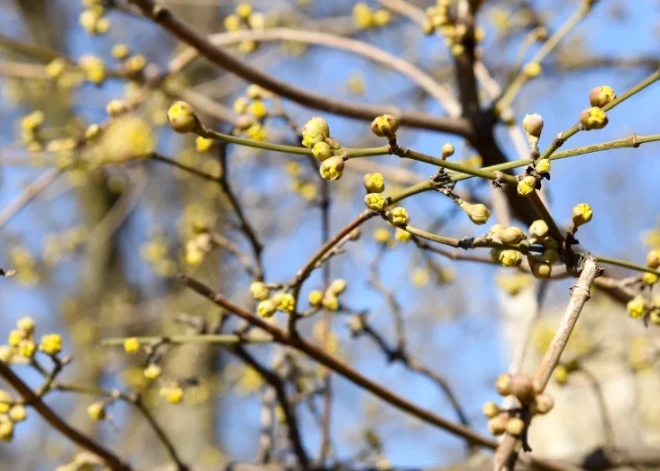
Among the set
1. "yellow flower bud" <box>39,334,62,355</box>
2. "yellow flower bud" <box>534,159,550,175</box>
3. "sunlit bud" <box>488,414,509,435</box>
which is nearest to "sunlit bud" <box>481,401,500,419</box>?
"sunlit bud" <box>488,414,509,435</box>

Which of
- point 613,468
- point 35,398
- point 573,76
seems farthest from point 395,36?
point 35,398

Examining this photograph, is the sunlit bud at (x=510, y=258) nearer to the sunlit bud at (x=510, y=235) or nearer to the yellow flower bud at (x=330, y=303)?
Answer: the sunlit bud at (x=510, y=235)

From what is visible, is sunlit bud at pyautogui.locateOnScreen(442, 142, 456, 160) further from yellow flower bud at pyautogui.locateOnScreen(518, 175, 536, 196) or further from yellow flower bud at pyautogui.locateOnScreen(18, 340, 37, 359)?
yellow flower bud at pyautogui.locateOnScreen(18, 340, 37, 359)

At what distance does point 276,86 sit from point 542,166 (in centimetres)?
88

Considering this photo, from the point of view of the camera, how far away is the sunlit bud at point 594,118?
0.71 m

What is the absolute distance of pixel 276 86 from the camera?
4.91 feet

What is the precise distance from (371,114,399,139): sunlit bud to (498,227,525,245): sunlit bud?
6.4 inches

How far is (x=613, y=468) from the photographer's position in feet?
4.82

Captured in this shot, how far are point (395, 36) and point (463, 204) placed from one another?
3.98m

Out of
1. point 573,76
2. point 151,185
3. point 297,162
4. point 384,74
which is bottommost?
point 297,162

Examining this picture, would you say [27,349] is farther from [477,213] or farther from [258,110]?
[477,213]

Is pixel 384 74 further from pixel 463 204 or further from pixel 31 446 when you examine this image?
pixel 31 446

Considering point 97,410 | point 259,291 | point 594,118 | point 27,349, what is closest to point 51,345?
point 27,349

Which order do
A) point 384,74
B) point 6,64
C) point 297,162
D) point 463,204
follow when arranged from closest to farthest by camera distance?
point 463,204
point 297,162
point 6,64
point 384,74
